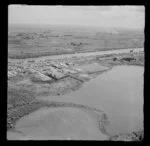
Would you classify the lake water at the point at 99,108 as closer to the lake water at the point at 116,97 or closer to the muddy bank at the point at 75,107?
the lake water at the point at 116,97

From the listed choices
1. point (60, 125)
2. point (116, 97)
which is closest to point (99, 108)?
point (116, 97)

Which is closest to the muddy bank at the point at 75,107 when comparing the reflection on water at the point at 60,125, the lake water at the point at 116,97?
the reflection on water at the point at 60,125

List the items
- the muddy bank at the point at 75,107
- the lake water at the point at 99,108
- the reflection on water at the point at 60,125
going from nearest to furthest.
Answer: the reflection on water at the point at 60,125, the lake water at the point at 99,108, the muddy bank at the point at 75,107

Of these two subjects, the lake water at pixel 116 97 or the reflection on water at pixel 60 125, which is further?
the lake water at pixel 116 97

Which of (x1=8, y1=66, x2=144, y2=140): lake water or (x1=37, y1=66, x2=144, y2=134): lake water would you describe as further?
(x1=37, y1=66, x2=144, y2=134): lake water

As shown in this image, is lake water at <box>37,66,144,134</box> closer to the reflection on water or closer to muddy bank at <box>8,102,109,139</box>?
muddy bank at <box>8,102,109,139</box>

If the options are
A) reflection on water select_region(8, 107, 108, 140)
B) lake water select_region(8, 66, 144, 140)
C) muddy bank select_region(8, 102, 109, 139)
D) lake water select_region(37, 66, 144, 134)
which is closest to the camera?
reflection on water select_region(8, 107, 108, 140)

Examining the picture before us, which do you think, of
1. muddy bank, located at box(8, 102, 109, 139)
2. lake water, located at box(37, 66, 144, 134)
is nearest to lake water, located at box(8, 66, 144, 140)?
lake water, located at box(37, 66, 144, 134)

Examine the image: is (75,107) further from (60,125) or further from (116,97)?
(116,97)
